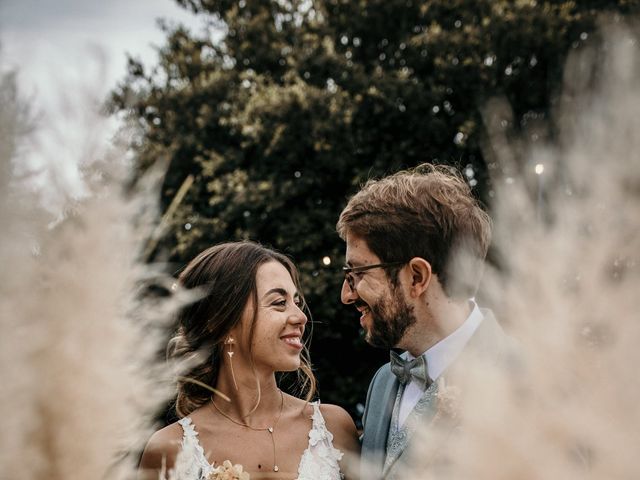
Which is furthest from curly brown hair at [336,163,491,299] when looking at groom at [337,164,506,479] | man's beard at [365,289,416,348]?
man's beard at [365,289,416,348]

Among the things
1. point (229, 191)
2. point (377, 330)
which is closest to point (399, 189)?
point (377, 330)

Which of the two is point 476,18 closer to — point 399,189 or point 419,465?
point 399,189

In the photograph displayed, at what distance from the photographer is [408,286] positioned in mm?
3033

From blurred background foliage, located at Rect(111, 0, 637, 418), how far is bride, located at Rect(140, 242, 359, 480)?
6.76 meters

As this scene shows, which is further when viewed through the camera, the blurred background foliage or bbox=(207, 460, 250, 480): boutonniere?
the blurred background foliage

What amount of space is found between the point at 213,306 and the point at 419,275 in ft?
4.10

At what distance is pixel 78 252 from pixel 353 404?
36.5 ft

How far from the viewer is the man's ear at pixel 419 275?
300cm

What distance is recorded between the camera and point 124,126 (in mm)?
608

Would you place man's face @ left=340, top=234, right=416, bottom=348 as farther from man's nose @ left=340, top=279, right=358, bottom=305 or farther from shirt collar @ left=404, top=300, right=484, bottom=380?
shirt collar @ left=404, top=300, right=484, bottom=380

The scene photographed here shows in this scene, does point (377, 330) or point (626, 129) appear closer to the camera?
point (626, 129)

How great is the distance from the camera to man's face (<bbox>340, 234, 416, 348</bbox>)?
3.01m

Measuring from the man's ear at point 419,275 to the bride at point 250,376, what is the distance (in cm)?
78

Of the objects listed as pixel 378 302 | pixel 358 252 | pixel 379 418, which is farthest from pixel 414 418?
pixel 358 252
